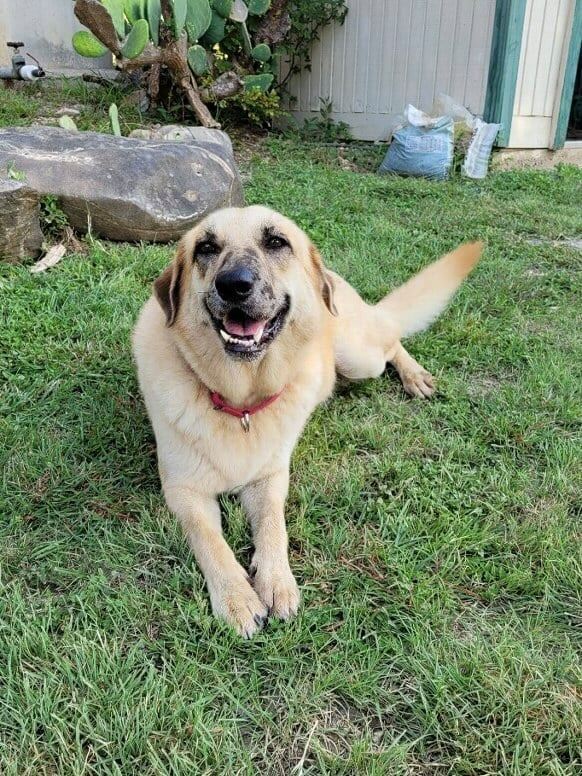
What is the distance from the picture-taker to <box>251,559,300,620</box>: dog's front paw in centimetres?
150

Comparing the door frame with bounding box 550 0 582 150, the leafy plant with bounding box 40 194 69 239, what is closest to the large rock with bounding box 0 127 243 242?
the leafy plant with bounding box 40 194 69 239

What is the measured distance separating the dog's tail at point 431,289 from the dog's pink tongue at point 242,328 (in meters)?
1.15

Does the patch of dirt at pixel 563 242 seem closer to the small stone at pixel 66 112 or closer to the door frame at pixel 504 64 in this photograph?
the door frame at pixel 504 64

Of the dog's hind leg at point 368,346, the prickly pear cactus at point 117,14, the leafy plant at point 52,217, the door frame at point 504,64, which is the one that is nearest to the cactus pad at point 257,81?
the prickly pear cactus at point 117,14

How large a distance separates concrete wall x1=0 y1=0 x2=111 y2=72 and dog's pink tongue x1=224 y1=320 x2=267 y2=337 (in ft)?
23.5

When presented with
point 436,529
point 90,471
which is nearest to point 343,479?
point 436,529

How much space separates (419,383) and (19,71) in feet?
21.3

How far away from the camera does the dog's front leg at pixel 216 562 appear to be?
1.47 metres

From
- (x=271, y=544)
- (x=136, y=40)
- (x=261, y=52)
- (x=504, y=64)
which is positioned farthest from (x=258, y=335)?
(x=504, y=64)

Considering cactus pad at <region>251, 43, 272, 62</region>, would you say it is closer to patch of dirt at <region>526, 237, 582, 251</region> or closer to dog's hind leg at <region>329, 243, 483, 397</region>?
patch of dirt at <region>526, 237, 582, 251</region>

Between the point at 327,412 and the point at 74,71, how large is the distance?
7049 mm

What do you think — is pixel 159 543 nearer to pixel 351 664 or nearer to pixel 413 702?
A: pixel 351 664

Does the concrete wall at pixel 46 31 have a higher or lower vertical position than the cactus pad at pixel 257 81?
higher

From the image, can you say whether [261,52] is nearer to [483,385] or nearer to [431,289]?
[431,289]
